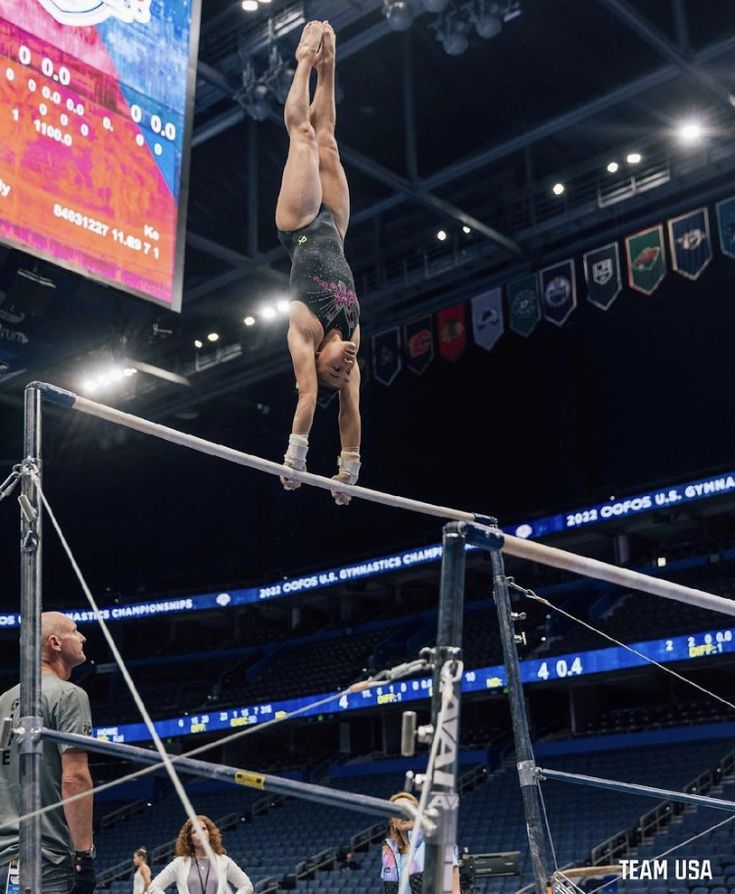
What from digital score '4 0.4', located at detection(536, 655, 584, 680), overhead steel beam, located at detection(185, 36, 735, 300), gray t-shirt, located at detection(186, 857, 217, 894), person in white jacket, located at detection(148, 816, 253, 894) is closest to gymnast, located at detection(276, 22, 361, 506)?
person in white jacket, located at detection(148, 816, 253, 894)

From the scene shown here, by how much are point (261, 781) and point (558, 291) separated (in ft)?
65.3

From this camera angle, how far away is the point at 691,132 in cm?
1803

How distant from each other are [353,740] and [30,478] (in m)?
22.8

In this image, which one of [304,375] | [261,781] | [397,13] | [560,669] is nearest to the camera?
[261,781]

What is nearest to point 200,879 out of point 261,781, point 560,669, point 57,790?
point 57,790

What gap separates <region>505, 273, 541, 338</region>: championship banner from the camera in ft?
75.0

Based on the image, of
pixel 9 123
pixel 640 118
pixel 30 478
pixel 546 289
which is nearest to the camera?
pixel 30 478

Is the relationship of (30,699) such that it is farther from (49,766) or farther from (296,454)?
(296,454)

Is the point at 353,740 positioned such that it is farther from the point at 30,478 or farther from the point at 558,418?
the point at 30,478

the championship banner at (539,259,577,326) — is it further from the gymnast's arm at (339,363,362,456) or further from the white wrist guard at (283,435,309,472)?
the white wrist guard at (283,435,309,472)

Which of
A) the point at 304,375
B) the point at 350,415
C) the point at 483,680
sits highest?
the point at 304,375

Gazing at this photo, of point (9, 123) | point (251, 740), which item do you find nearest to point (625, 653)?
point (251, 740)

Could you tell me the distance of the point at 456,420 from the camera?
25.1 meters

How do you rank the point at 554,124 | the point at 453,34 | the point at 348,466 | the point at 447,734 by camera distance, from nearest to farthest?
1. the point at 447,734
2. the point at 348,466
3. the point at 453,34
4. the point at 554,124
